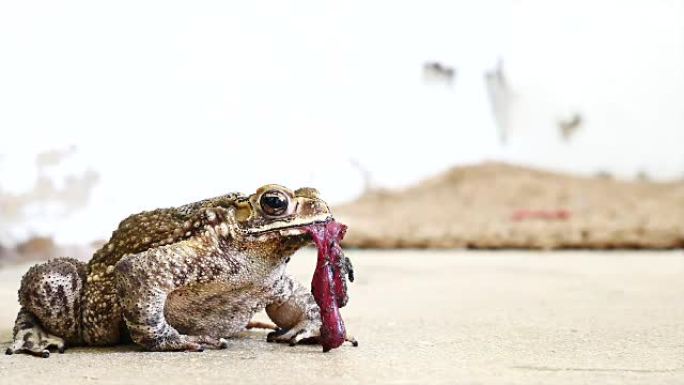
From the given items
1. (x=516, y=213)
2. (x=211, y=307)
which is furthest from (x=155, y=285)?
(x=516, y=213)

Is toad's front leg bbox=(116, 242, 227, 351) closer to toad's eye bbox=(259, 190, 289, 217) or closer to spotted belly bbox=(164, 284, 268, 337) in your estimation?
spotted belly bbox=(164, 284, 268, 337)

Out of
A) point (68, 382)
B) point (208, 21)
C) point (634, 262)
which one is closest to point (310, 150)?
point (208, 21)

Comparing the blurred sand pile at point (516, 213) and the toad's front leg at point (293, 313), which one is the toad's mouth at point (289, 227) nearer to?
the toad's front leg at point (293, 313)

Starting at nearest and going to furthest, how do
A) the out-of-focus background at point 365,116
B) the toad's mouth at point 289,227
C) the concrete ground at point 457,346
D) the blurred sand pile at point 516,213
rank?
the concrete ground at point 457,346 < the toad's mouth at point 289,227 < the out-of-focus background at point 365,116 < the blurred sand pile at point 516,213

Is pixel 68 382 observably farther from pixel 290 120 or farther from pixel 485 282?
pixel 290 120

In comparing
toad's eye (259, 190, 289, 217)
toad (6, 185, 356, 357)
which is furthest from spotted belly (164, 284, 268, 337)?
toad's eye (259, 190, 289, 217)

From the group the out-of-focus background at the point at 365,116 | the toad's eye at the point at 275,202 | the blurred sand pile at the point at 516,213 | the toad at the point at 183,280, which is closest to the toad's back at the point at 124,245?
the toad at the point at 183,280

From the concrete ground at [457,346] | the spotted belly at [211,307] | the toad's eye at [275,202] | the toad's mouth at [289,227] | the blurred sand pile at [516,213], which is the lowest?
the concrete ground at [457,346]
